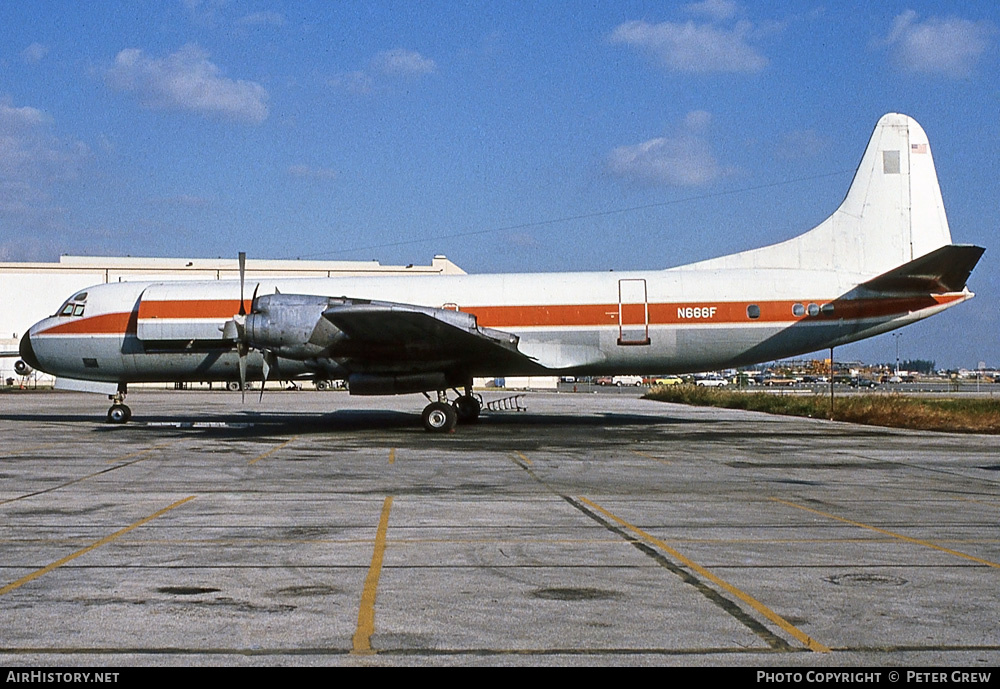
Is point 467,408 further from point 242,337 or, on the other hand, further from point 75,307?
point 75,307

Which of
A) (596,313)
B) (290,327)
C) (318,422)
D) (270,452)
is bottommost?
(270,452)

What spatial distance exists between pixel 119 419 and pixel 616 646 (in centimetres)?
2356

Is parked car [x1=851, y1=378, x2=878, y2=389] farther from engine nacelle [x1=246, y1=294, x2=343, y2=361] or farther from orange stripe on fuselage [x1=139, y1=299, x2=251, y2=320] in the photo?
engine nacelle [x1=246, y1=294, x2=343, y2=361]

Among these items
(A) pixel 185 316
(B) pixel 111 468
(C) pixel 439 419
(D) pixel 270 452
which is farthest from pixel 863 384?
(B) pixel 111 468

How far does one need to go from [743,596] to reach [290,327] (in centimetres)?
1631

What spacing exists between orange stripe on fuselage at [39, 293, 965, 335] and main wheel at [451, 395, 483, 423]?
8.73 ft

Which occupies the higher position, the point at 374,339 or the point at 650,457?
the point at 374,339

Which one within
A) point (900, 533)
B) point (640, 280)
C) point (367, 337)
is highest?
point (640, 280)

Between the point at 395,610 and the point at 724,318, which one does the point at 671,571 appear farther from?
the point at 724,318

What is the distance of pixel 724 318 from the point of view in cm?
2355

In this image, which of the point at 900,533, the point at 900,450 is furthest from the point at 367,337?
the point at 900,533

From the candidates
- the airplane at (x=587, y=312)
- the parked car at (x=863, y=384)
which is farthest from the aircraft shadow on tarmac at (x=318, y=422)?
the parked car at (x=863, y=384)

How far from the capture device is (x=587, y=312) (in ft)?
78.4

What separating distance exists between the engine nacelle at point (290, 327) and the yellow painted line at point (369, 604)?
12.5m
